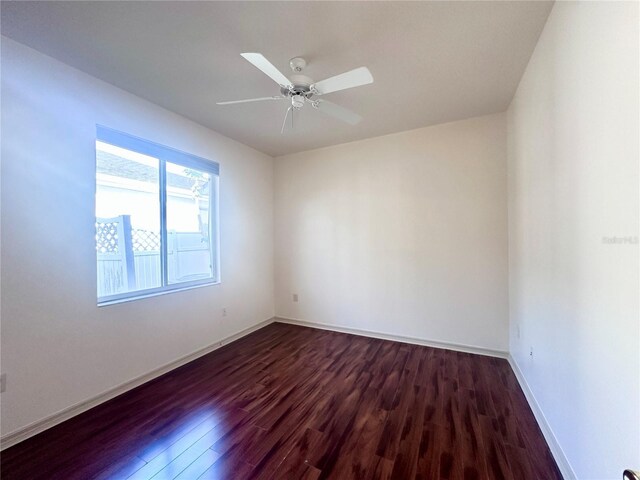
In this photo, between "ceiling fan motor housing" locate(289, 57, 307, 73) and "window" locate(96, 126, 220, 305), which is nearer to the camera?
"ceiling fan motor housing" locate(289, 57, 307, 73)

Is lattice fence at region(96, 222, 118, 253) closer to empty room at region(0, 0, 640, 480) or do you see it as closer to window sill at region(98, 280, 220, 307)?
empty room at region(0, 0, 640, 480)

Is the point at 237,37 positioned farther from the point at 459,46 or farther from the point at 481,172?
the point at 481,172

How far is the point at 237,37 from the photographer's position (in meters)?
1.66

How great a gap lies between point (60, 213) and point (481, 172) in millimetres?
3876

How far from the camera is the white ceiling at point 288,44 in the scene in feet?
4.79

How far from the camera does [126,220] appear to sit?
231 cm

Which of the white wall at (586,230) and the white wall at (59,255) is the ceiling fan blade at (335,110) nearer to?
the white wall at (586,230)

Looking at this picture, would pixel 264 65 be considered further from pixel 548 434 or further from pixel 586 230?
pixel 548 434

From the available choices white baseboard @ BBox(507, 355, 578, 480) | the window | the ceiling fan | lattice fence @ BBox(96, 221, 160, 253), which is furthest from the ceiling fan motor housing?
white baseboard @ BBox(507, 355, 578, 480)

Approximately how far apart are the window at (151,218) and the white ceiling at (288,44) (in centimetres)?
57

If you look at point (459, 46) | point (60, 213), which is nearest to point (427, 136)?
point (459, 46)

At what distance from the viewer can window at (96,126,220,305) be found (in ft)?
7.14

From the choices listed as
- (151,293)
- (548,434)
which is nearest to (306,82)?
(151,293)

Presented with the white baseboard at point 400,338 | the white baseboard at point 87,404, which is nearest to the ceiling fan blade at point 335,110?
the white baseboard at point 400,338
